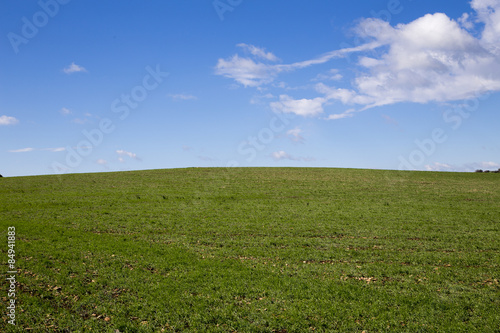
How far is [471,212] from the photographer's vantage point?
34969 mm

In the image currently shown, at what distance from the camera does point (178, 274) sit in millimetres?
16578

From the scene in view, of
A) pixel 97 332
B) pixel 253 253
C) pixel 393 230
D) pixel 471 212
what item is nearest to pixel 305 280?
pixel 253 253

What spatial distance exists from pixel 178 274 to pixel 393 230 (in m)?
18.5

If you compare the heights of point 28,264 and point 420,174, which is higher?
point 420,174

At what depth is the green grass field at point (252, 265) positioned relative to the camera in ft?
40.7

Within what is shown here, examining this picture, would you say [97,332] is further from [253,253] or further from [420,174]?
[420,174]

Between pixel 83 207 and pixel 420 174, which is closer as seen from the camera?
pixel 83 207

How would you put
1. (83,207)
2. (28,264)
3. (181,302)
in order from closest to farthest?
(181,302), (28,264), (83,207)

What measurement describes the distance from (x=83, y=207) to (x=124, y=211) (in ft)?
19.5

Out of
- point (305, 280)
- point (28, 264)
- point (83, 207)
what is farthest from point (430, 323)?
point (83, 207)

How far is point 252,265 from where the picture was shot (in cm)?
1792

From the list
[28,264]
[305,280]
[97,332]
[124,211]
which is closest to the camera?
[97,332]

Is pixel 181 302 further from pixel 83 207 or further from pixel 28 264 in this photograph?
pixel 83 207

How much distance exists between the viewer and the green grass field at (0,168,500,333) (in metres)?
12.4
